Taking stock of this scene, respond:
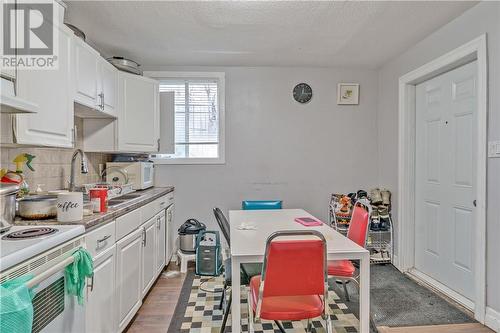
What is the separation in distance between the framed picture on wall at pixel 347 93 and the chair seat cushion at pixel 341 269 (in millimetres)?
2384

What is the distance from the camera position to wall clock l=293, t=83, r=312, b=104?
3967 millimetres

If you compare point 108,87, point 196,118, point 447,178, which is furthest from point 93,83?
point 447,178

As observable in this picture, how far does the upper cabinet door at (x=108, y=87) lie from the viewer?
8.66 ft

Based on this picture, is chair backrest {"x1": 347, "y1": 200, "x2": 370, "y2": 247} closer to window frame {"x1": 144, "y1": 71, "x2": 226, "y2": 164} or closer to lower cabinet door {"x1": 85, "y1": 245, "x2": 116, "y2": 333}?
lower cabinet door {"x1": 85, "y1": 245, "x2": 116, "y2": 333}

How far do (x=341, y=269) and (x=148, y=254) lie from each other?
1.60 m

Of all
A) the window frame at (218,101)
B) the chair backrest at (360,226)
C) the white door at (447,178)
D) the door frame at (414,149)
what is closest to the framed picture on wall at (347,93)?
the door frame at (414,149)

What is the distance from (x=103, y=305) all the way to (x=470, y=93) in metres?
3.15

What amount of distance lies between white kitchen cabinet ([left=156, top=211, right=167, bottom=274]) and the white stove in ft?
5.05

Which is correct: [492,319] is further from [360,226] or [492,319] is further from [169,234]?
[169,234]

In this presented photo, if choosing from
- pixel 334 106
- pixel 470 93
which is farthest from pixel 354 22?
pixel 334 106

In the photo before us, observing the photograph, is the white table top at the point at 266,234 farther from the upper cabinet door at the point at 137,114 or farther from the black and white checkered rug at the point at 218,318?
the upper cabinet door at the point at 137,114

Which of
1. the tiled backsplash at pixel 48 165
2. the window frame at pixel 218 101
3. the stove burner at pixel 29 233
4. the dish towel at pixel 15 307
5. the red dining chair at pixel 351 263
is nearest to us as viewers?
the dish towel at pixel 15 307

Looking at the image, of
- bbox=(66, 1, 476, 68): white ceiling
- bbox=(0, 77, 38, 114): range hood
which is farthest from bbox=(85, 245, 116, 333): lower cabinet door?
bbox=(66, 1, 476, 68): white ceiling

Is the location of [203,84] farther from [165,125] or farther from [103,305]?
[103,305]
